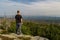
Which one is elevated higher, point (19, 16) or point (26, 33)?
point (19, 16)

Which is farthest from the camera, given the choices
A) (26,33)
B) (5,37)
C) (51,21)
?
(51,21)

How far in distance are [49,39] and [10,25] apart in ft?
16.2

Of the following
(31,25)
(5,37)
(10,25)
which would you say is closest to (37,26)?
(31,25)

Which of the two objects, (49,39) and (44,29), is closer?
(49,39)

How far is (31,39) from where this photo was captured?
18.2 meters

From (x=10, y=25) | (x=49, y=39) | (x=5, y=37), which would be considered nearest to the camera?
(x=5, y=37)

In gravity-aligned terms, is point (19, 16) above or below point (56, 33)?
above

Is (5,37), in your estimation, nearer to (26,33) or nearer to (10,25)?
(26,33)

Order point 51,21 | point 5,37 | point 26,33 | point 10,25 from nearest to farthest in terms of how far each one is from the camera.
→ point 5,37, point 26,33, point 10,25, point 51,21

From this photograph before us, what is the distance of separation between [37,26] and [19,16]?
12.2 feet

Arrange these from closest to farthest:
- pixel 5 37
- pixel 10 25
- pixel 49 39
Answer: pixel 5 37, pixel 49 39, pixel 10 25

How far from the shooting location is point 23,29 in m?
21.0

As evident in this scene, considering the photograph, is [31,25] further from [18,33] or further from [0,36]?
[0,36]

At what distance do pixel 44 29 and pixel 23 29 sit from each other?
186cm
